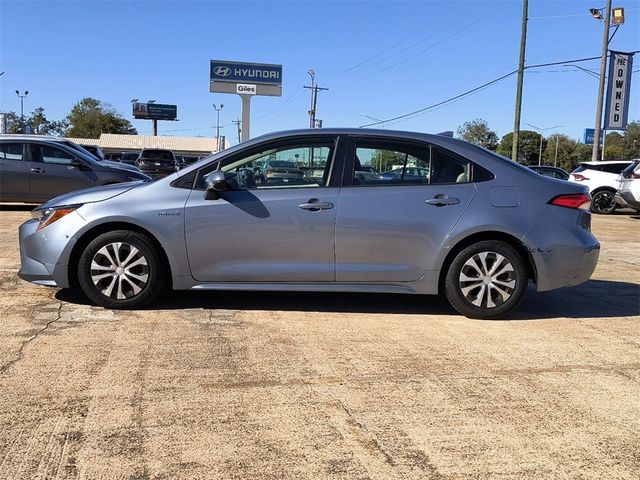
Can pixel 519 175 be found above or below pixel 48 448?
above

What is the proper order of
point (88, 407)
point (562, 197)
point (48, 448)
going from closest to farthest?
point (48, 448), point (88, 407), point (562, 197)

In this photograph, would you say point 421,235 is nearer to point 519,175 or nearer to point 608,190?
point 519,175

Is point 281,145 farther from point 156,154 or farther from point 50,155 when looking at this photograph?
point 156,154

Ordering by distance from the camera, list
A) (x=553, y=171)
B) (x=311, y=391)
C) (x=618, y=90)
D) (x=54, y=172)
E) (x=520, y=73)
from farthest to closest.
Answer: (x=618, y=90) < (x=520, y=73) < (x=553, y=171) < (x=54, y=172) < (x=311, y=391)

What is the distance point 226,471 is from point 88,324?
8.54 ft

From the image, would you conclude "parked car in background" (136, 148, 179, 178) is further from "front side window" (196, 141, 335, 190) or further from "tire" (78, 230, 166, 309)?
"front side window" (196, 141, 335, 190)

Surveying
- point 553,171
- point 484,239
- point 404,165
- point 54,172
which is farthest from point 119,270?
point 553,171

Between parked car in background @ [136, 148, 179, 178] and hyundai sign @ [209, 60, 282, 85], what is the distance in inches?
589

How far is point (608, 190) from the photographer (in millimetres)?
17562

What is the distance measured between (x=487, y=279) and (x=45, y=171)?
33.2ft

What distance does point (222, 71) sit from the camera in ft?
131

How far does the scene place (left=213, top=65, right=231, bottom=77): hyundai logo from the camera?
130 ft

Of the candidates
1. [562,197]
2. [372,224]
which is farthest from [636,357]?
[372,224]

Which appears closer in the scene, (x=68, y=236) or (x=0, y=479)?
(x=0, y=479)
